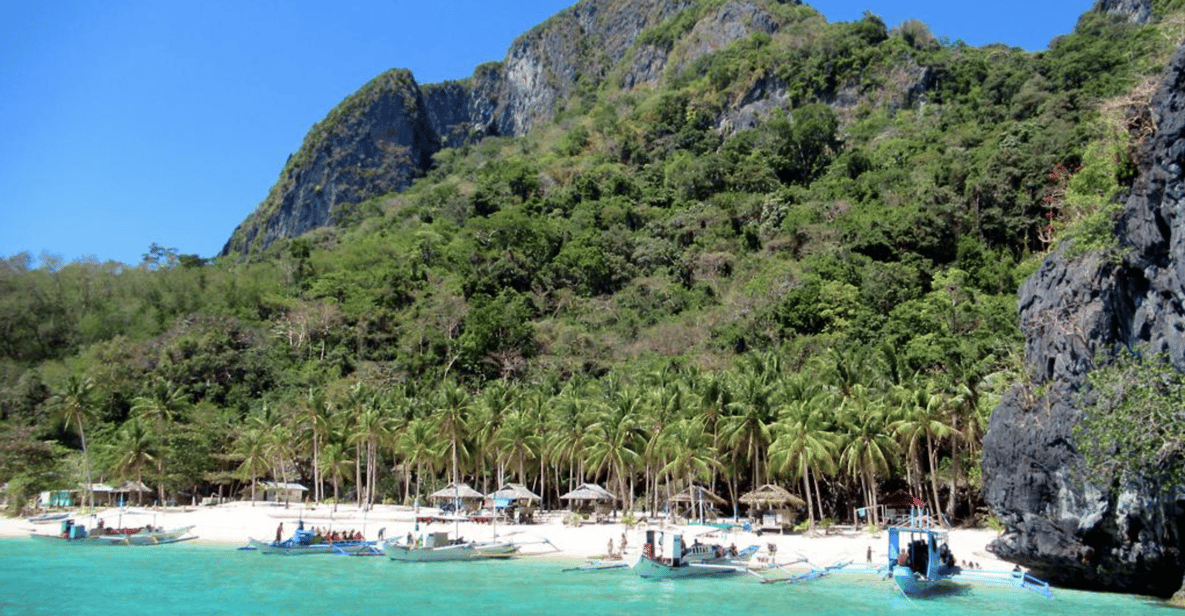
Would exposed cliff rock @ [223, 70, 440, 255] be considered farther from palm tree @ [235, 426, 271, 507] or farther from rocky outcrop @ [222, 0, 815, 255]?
palm tree @ [235, 426, 271, 507]

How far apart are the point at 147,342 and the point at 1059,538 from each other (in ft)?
225

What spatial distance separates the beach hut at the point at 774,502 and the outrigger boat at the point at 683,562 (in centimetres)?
593

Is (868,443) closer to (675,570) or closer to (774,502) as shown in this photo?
(774,502)

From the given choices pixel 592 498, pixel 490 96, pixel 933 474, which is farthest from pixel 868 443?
pixel 490 96

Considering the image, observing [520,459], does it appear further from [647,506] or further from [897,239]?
[897,239]

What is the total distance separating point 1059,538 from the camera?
80.0 feet

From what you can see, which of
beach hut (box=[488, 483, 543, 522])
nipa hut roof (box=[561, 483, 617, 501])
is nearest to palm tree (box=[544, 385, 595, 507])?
nipa hut roof (box=[561, 483, 617, 501])

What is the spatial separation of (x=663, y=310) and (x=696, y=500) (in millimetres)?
31903

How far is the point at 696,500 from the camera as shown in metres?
42.2

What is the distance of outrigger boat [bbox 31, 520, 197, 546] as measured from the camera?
134 feet

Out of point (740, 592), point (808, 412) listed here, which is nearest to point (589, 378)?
point (808, 412)

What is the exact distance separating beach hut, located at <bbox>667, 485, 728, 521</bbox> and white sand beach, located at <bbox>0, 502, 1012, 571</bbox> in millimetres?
1407

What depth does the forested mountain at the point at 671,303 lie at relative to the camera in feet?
136

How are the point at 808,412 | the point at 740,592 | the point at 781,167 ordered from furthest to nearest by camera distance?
the point at 781,167
the point at 808,412
the point at 740,592
